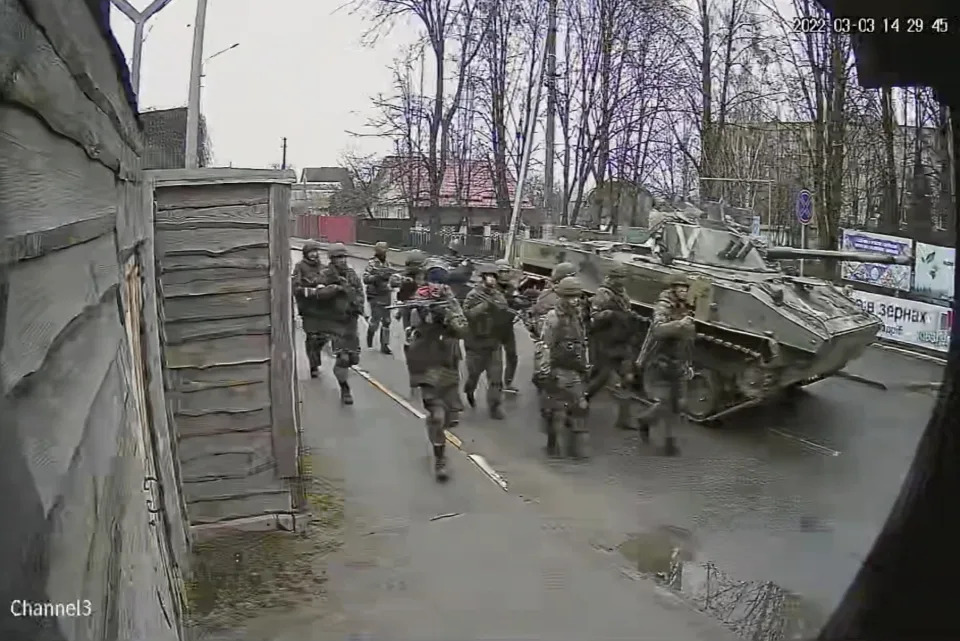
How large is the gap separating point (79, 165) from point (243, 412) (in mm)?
2030

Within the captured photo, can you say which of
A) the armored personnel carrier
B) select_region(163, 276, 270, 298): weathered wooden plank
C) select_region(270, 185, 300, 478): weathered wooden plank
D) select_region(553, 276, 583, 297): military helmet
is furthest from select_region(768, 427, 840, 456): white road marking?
select_region(163, 276, 270, 298): weathered wooden plank

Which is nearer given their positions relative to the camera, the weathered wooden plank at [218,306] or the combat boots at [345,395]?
the weathered wooden plank at [218,306]

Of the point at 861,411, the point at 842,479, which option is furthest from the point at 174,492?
the point at 861,411

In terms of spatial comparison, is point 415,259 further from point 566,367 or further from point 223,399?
point 223,399

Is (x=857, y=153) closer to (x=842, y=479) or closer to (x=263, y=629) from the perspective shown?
(x=842, y=479)

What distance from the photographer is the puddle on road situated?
94.0 inches

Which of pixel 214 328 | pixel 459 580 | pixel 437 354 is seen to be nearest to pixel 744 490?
pixel 437 354

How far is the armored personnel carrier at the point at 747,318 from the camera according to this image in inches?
197

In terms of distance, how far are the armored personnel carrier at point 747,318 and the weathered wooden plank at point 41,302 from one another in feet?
13.0

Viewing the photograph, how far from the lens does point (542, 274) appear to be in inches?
267

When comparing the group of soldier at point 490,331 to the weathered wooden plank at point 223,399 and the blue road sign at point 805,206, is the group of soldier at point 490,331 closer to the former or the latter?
the blue road sign at point 805,206

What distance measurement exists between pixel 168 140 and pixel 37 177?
1536 mm

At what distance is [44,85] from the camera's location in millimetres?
773

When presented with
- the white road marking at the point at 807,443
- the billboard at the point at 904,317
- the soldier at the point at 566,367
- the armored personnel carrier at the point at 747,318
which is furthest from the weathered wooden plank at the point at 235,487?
the billboard at the point at 904,317
